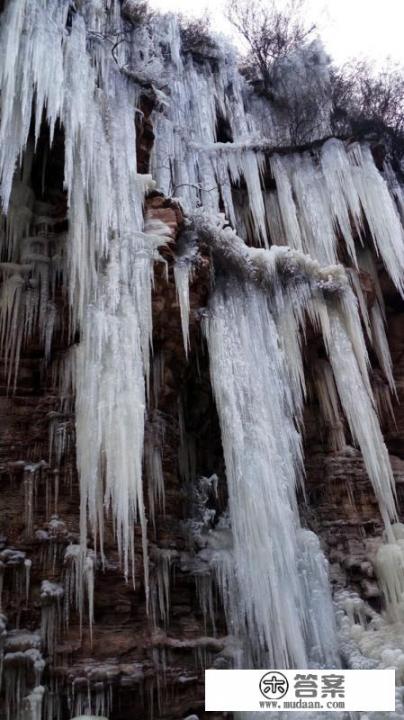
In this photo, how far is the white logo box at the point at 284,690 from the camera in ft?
13.5

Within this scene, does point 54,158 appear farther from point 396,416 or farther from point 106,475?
point 396,416

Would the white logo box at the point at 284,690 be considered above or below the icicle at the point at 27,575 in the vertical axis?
below

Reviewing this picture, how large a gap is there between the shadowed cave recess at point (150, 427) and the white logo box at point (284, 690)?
137cm

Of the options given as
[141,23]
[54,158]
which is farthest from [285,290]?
[141,23]

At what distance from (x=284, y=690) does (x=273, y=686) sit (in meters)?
0.08

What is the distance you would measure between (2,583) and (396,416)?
21.8 ft

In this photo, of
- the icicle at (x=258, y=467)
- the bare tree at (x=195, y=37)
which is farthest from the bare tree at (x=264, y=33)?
the icicle at (x=258, y=467)

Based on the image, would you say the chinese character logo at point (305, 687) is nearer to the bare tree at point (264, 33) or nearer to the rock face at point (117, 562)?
the rock face at point (117, 562)

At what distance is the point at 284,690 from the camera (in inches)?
164

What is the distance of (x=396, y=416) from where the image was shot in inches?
377

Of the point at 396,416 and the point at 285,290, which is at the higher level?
the point at 285,290

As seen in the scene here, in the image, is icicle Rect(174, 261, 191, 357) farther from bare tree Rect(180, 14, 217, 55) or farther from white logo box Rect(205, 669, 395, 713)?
bare tree Rect(180, 14, 217, 55)

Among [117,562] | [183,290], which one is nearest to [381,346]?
[183,290]

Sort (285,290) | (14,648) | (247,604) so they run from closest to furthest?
(14,648) < (247,604) < (285,290)
